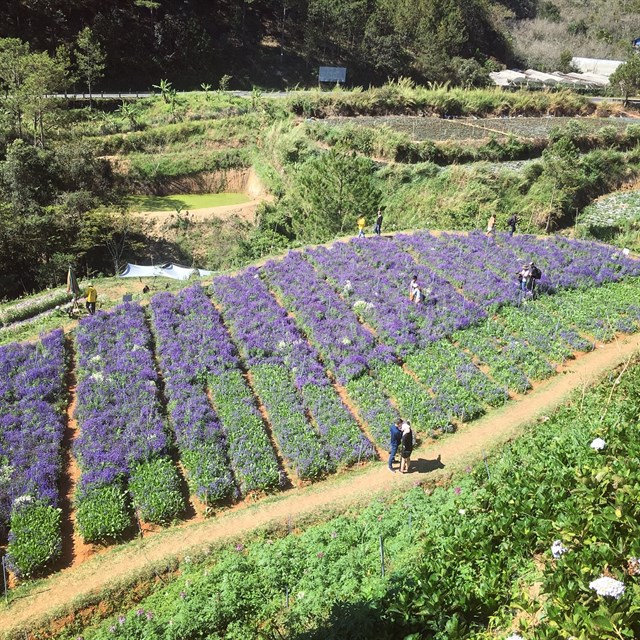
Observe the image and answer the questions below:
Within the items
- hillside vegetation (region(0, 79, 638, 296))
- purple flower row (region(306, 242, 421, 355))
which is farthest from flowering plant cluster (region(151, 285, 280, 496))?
hillside vegetation (region(0, 79, 638, 296))

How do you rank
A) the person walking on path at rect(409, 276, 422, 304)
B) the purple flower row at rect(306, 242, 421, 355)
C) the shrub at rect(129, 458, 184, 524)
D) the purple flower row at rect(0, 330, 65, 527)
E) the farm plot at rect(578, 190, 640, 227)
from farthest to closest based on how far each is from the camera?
the farm plot at rect(578, 190, 640, 227) → the person walking on path at rect(409, 276, 422, 304) → the purple flower row at rect(306, 242, 421, 355) → the purple flower row at rect(0, 330, 65, 527) → the shrub at rect(129, 458, 184, 524)

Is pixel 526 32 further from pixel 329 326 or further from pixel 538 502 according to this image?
pixel 538 502

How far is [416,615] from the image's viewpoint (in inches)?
409

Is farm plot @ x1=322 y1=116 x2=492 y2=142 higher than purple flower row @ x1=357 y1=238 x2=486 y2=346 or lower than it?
higher

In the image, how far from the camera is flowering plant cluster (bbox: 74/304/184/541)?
17.2 meters

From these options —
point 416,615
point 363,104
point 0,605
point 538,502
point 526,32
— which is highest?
point 526,32

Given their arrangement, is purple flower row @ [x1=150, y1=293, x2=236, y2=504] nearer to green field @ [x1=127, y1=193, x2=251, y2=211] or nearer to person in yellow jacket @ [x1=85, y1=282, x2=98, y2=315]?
person in yellow jacket @ [x1=85, y1=282, x2=98, y2=315]

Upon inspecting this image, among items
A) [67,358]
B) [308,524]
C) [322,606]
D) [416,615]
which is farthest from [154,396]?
[416,615]

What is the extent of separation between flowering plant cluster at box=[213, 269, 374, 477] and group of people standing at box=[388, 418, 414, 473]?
1208 mm

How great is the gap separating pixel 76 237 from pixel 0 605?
32.2m

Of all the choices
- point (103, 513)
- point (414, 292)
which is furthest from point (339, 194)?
point (103, 513)

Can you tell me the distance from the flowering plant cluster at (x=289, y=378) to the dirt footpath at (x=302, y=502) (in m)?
1.19

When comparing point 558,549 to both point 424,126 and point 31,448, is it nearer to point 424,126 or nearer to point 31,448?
point 31,448

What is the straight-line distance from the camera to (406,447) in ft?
59.0
